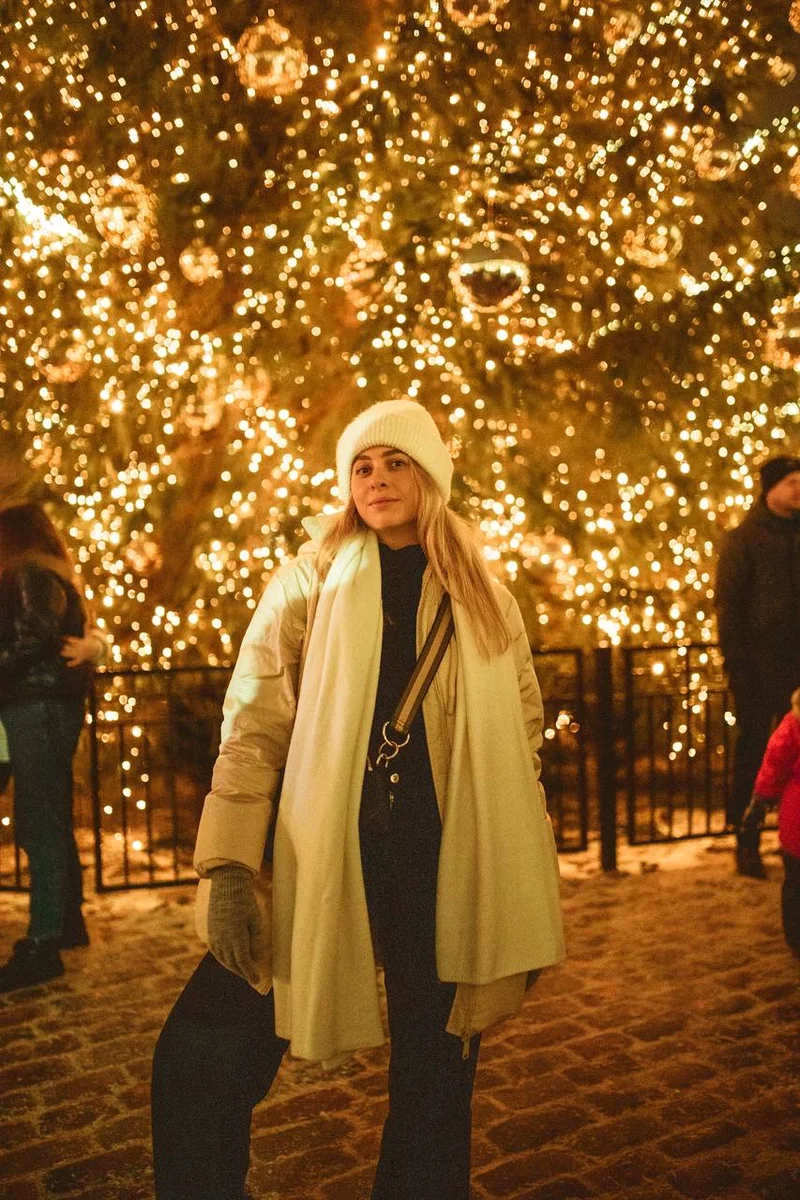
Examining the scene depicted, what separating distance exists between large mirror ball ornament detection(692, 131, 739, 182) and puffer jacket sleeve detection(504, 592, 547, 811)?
6.03m

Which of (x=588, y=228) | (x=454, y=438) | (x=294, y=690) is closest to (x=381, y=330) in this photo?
(x=454, y=438)

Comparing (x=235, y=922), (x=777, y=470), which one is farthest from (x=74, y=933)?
(x=777, y=470)

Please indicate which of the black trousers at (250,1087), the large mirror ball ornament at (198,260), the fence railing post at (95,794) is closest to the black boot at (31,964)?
the fence railing post at (95,794)

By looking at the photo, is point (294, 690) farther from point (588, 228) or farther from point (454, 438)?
point (588, 228)

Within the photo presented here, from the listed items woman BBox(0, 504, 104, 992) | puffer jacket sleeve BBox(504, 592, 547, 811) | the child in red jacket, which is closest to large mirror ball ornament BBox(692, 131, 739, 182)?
the child in red jacket

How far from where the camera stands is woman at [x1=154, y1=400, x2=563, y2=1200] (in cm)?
246

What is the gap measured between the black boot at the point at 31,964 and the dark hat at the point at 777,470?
4.56 metres

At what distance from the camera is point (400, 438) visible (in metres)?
2.78

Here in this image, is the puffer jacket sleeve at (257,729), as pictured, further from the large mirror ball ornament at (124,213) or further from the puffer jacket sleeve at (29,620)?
the large mirror ball ornament at (124,213)

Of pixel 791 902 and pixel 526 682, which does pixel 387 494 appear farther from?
pixel 791 902

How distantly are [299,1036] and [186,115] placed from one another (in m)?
7.40

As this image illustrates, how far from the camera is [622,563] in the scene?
8.72 metres

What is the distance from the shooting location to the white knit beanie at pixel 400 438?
2.78m

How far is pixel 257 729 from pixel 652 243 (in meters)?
6.67
